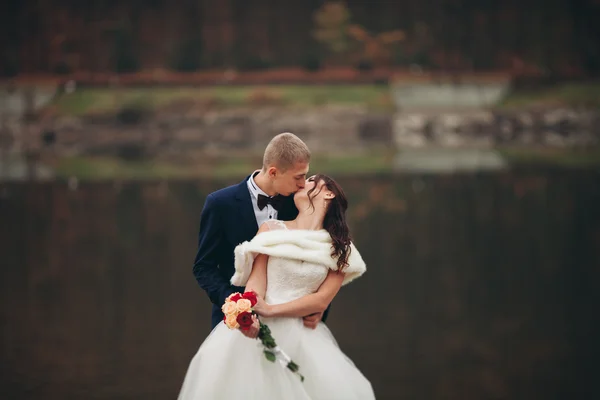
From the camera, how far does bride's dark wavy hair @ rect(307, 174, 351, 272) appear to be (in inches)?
159

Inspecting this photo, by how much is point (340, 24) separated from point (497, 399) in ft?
152

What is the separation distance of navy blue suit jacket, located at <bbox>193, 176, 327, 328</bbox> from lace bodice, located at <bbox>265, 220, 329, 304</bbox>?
156 millimetres

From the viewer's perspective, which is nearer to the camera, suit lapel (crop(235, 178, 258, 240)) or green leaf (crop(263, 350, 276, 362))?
green leaf (crop(263, 350, 276, 362))

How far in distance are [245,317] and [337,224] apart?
0.53 metres

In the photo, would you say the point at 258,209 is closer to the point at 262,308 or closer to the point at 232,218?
the point at 232,218

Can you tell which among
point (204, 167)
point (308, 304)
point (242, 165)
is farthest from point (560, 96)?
point (308, 304)

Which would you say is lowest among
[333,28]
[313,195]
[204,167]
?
[204,167]

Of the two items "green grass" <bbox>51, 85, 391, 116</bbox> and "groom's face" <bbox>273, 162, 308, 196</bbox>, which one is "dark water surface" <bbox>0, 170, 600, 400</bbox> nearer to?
"groom's face" <bbox>273, 162, 308, 196</bbox>

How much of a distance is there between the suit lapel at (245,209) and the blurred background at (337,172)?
2522mm

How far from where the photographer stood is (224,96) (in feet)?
148

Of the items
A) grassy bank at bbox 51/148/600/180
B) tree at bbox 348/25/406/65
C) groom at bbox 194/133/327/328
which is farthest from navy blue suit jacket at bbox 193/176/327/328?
tree at bbox 348/25/406/65

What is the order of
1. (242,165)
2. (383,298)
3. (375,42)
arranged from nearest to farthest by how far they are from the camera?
(383,298), (242,165), (375,42)

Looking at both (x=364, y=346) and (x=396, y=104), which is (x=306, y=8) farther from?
(x=364, y=346)

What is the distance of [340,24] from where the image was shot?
2029 inches
